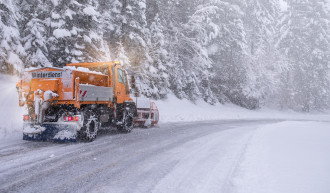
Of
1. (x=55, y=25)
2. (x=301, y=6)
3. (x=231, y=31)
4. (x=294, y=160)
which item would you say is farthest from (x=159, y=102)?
(x=301, y=6)

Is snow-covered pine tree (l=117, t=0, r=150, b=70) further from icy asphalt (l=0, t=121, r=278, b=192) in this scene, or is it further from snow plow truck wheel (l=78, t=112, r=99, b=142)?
icy asphalt (l=0, t=121, r=278, b=192)

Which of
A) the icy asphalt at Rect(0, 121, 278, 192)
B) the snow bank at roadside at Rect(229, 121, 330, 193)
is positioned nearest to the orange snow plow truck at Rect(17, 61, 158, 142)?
the icy asphalt at Rect(0, 121, 278, 192)

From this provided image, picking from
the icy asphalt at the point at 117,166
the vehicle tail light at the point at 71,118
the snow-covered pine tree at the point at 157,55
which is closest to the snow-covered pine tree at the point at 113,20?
the snow-covered pine tree at the point at 157,55

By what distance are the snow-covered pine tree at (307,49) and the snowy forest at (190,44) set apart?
5.0 inches

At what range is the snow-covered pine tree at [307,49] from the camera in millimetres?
37156

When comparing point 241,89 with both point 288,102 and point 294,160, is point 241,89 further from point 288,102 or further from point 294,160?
point 294,160

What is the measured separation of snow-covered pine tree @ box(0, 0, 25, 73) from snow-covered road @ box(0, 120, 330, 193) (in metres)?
6.04

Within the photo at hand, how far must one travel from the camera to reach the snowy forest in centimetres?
1415

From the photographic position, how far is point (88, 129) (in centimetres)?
869

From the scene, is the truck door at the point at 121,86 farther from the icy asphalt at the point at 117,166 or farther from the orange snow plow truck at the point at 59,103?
the icy asphalt at the point at 117,166

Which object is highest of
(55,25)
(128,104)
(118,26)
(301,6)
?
(301,6)

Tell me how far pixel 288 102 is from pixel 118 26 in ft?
91.4

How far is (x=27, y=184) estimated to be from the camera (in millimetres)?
4480

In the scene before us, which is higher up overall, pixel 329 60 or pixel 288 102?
pixel 329 60
